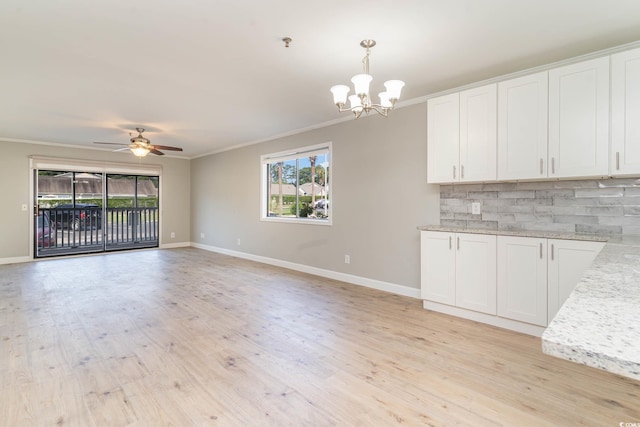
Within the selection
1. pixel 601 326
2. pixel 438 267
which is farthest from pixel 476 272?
pixel 601 326

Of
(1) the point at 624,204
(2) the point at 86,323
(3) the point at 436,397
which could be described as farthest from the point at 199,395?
(1) the point at 624,204

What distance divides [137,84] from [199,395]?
3.30 metres

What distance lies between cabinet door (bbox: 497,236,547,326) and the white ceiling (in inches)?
69.7

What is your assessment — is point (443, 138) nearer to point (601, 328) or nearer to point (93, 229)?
point (601, 328)

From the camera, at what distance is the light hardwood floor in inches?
73.0

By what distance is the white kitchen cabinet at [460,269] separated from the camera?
3.16m

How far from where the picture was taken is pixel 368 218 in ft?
15.1

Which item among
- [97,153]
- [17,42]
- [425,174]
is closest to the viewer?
[17,42]

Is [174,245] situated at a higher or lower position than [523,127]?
lower

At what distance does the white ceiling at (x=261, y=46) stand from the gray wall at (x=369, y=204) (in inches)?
26.4

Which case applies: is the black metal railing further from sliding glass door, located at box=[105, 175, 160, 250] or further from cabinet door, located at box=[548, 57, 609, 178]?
cabinet door, located at box=[548, 57, 609, 178]

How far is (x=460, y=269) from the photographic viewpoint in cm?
335

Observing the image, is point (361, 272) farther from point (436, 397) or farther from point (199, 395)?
point (199, 395)

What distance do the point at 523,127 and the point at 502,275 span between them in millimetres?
1434
